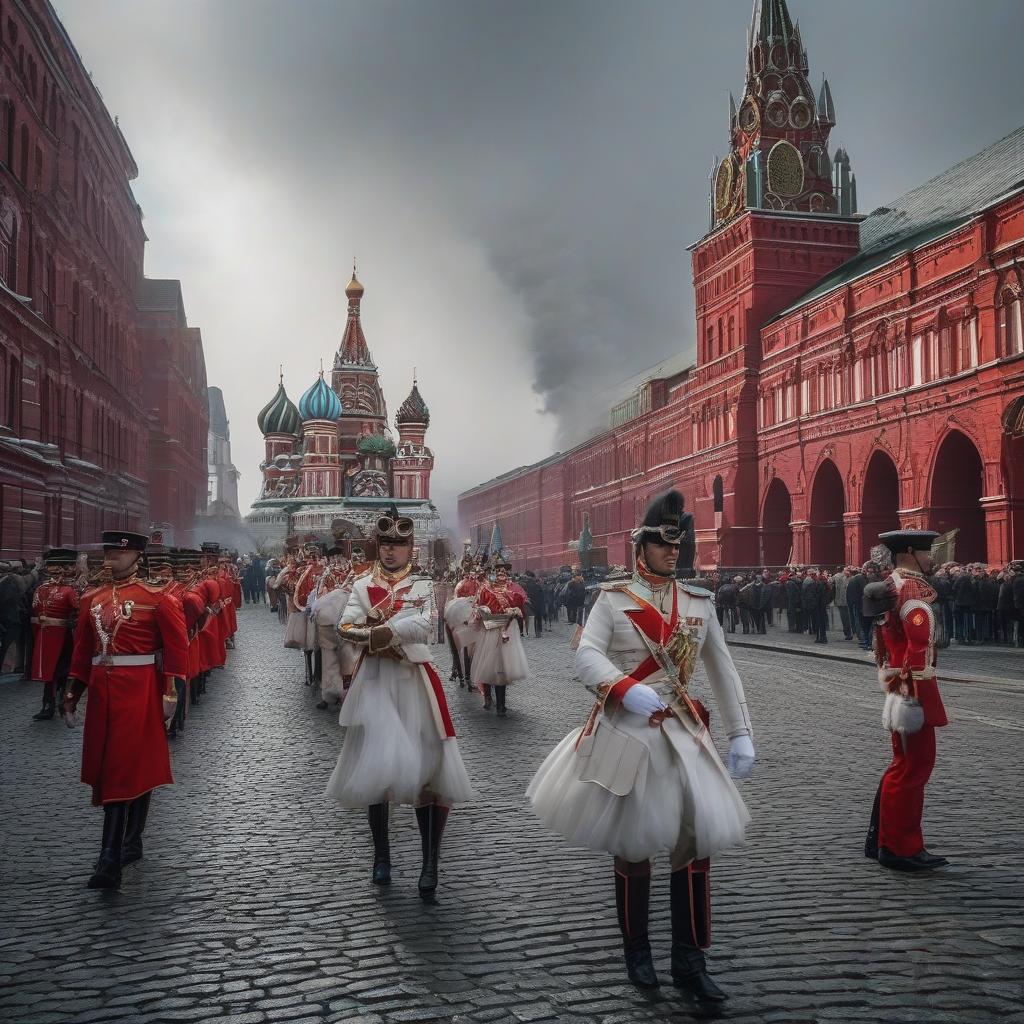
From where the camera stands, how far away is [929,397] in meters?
33.8

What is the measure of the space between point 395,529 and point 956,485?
31.1 metres

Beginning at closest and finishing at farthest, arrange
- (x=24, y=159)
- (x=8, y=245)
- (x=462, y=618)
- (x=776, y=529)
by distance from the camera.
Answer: (x=462, y=618), (x=8, y=245), (x=24, y=159), (x=776, y=529)

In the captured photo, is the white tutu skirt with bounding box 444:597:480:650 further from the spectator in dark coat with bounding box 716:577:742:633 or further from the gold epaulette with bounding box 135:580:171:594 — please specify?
the spectator in dark coat with bounding box 716:577:742:633

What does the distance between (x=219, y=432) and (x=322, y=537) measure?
89779 millimetres

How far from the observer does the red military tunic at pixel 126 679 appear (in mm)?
5898

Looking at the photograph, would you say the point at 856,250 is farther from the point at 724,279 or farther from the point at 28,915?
the point at 28,915

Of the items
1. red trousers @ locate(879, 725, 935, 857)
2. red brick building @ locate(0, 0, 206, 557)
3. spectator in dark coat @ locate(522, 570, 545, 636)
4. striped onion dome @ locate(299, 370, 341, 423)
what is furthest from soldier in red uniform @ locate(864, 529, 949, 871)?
striped onion dome @ locate(299, 370, 341, 423)

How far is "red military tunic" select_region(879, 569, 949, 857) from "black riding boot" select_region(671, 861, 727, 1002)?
2111 mm

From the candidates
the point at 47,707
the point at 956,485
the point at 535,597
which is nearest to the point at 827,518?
the point at 956,485

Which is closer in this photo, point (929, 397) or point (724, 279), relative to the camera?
point (929, 397)

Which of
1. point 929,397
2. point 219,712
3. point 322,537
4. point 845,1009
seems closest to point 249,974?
point 845,1009

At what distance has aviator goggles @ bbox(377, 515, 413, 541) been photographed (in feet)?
20.3

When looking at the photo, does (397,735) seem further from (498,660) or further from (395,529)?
(498,660)

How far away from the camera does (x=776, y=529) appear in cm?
4681
